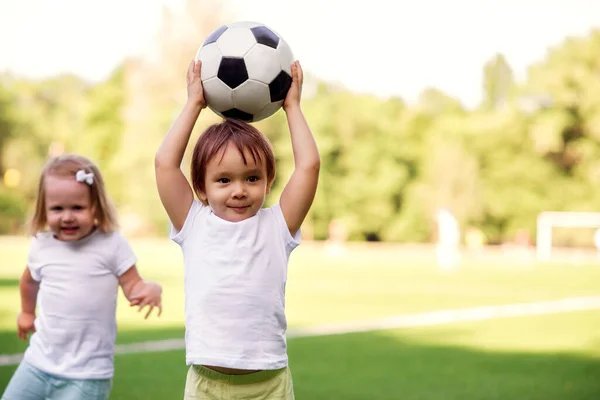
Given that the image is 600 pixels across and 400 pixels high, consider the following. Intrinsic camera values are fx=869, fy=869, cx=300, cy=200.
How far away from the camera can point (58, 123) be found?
64.0 m

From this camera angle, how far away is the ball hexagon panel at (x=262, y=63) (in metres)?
3.41

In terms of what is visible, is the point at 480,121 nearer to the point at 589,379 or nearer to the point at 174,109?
the point at 174,109

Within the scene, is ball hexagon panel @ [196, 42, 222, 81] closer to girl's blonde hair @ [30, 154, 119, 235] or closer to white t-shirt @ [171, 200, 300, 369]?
white t-shirt @ [171, 200, 300, 369]

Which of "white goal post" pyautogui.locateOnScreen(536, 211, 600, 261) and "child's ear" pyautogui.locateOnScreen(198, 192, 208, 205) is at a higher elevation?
"child's ear" pyautogui.locateOnScreen(198, 192, 208, 205)

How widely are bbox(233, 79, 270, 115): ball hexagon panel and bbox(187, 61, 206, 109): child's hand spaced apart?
0.56 ft

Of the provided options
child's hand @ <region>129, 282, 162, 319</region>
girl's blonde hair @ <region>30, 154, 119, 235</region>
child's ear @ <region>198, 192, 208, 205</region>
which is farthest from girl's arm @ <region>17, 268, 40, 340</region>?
child's ear @ <region>198, 192, 208, 205</region>

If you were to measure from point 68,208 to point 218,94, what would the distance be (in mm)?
1112

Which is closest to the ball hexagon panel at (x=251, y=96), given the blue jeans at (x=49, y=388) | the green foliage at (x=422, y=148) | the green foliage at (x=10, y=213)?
the blue jeans at (x=49, y=388)

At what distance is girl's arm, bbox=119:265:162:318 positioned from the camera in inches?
159

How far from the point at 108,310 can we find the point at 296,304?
10334 mm

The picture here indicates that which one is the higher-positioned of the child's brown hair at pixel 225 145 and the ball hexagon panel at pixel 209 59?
the ball hexagon panel at pixel 209 59

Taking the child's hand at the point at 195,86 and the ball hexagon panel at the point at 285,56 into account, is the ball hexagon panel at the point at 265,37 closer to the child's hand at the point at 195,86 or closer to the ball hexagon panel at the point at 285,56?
the ball hexagon panel at the point at 285,56

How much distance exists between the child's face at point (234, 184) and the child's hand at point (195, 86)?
26 cm

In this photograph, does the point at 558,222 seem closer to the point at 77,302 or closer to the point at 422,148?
the point at 422,148
